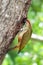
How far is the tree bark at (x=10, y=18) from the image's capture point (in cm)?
80

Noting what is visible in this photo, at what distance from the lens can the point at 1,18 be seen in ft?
2.62

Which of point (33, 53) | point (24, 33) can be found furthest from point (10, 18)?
point (33, 53)

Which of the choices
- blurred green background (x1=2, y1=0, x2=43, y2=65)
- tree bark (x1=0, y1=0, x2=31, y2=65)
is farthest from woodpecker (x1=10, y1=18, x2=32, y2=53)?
blurred green background (x1=2, y1=0, x2=43, y2=65)

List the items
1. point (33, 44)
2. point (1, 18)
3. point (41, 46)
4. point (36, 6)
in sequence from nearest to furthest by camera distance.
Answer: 1. point (1, 18)
2. point (41, 46)
3. point (33, 44)
4. point (36, 6)

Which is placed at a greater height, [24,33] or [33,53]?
[24,33]

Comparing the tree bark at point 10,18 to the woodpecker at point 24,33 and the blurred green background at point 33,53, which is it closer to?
the woodpecker at point 24,33

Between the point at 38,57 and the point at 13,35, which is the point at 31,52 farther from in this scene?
the point at 13,35

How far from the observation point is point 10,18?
806mm

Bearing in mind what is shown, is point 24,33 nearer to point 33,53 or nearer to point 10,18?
point 10,18

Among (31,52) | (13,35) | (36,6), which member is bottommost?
(31,52)

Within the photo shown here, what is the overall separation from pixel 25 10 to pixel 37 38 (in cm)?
153

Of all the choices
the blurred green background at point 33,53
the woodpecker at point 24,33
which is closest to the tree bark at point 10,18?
the woodpecker at point 24,33

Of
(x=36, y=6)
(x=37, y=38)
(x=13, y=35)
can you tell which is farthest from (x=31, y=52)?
(x=13, y=35)

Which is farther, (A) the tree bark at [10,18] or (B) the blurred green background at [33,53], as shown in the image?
(B) the blurred green background at [33,53]
